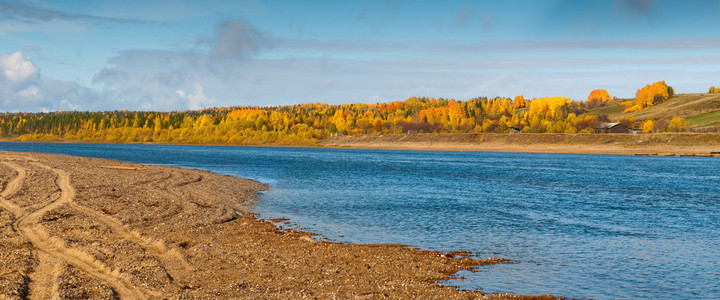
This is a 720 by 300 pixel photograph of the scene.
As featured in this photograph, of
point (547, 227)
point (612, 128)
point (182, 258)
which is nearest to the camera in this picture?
point (182, 258)

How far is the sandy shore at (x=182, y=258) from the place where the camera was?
45.2 ft

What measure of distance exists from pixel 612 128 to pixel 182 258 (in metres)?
187

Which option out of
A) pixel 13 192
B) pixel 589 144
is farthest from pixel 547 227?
pixel 589 144

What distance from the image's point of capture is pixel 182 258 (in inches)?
686

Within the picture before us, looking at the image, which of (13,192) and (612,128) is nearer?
(13,192)

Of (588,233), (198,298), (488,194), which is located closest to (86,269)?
(198,298)

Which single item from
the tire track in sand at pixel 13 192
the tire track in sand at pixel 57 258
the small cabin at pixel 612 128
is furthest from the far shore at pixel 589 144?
the tire track in sand at pixel 57 258

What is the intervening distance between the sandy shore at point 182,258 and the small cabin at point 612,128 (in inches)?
6932

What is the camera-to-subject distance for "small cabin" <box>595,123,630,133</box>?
585 feet

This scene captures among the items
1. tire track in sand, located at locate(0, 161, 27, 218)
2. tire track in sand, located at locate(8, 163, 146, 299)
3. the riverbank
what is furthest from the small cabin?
tire track in sand, located at locate(8, 163, 146, 299)

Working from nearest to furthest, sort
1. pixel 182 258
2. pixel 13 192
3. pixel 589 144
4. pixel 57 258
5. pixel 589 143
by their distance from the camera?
pixel 57 258, pixel 182 258, pixel 13 192, pixel 589 144, pixel 589 143

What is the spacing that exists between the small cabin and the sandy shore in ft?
578

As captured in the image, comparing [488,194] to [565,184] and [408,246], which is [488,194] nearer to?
[565,184]

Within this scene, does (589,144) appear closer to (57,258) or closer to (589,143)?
(589,143)
